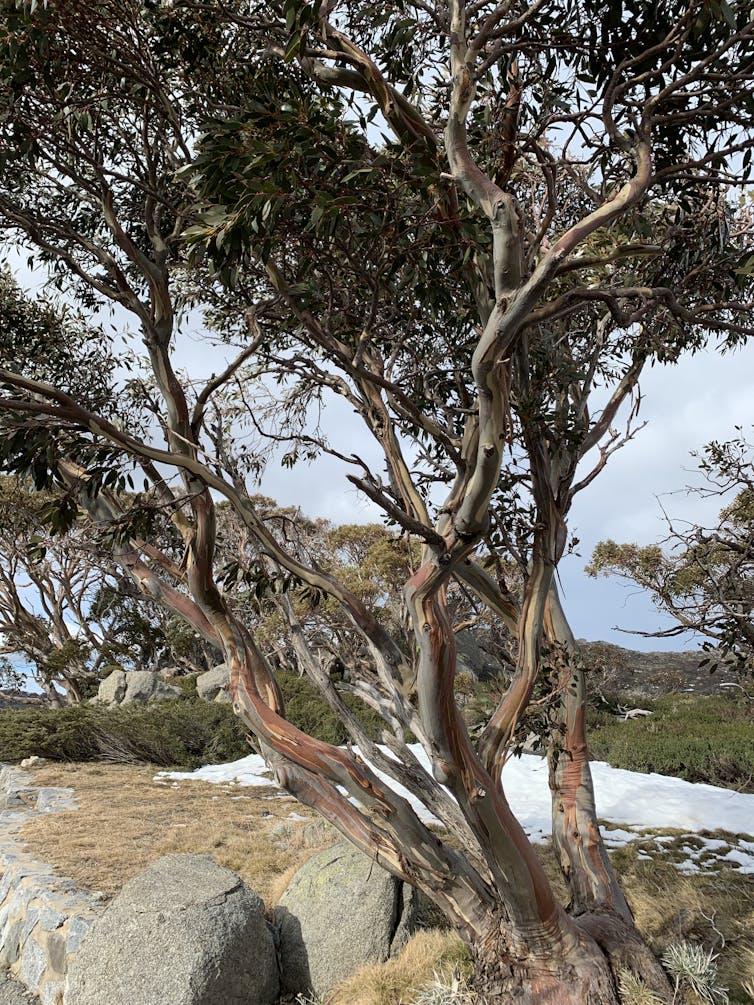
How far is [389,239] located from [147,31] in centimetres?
280

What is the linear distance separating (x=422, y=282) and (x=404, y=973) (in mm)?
4723

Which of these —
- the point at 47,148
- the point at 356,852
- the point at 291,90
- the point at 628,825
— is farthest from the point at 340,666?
the point at 628,825

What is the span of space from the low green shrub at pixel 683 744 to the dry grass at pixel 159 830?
6.62 meters

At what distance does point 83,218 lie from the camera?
6875 mm

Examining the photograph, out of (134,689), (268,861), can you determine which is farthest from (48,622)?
(268,861)

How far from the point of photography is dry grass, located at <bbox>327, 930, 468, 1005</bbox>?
5.03m

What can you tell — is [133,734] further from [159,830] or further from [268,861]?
[268,861]

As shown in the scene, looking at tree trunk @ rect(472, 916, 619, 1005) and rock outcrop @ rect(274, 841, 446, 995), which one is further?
rock outcrop @ rect(274, 841, 446, 995)

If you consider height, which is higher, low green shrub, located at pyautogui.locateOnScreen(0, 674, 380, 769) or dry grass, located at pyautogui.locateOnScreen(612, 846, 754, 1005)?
low green shrub, located at pyautogui.locateOnScreen(0, 674, 380, 769)

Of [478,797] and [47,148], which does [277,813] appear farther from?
[47,148]

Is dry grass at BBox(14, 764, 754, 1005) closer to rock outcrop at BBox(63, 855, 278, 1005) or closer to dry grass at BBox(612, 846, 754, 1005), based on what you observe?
dry grass at BBox(612, 846, 754, 1005)

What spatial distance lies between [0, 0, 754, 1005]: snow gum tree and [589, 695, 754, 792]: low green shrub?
8251mm

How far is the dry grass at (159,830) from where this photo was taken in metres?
7.29

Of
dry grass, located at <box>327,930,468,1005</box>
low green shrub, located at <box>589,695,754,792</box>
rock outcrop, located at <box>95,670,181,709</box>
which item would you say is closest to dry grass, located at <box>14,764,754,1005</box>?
dry grass, located at <box>327,930,468,1005</box>
